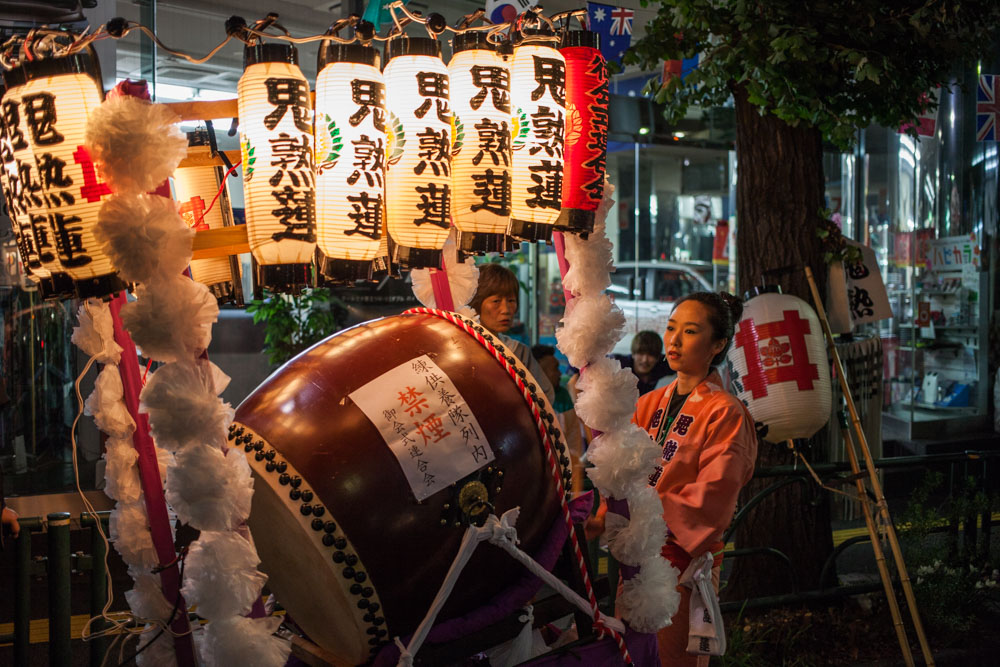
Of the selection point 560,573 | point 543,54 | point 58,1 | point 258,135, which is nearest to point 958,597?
point 560,573

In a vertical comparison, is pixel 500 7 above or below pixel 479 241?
above

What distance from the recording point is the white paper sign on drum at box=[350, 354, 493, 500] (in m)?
2.22

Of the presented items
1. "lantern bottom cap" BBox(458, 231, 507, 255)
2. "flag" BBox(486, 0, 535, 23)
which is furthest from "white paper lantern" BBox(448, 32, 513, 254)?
"flag" BBox(486, 0, 535, 23)

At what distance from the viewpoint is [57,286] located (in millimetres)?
2090

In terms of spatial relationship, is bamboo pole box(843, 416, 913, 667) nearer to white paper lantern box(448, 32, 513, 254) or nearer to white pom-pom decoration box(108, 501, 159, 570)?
white paper lantern box(448, 32, 513, 254)

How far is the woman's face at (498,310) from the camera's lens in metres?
4.34

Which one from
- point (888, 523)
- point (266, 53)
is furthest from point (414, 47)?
point (888, 523)

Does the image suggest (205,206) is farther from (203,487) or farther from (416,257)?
(203,487)

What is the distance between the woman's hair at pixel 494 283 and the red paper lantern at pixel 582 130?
1.58m

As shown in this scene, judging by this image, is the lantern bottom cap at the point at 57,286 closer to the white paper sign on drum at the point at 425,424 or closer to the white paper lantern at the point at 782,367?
the white paper sign on drum at the point at 425,424

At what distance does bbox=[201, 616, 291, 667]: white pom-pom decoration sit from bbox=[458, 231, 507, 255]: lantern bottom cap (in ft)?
4.26

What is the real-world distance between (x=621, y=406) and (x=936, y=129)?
29.4ft

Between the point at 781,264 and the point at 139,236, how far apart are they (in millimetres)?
4085

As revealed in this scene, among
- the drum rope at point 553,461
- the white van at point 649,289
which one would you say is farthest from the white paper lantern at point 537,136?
the white van at point 649,289
